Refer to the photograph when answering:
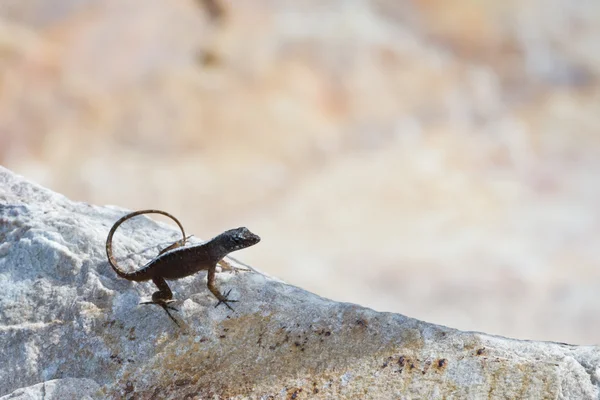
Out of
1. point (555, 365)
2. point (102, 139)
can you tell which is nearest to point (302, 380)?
point (555, 365)

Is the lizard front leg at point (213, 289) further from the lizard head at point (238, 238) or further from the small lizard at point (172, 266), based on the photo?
the lizard head at point (238, 238)

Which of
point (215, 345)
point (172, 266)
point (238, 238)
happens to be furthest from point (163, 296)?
point (238, 238)

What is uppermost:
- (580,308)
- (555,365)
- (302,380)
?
(580,308)

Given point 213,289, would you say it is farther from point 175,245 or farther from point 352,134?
point 352,134

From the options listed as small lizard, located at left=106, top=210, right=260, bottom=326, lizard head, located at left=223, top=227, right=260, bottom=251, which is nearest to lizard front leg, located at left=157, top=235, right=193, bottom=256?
small lizard, located at left=106, top=210, right=260, bottom=326

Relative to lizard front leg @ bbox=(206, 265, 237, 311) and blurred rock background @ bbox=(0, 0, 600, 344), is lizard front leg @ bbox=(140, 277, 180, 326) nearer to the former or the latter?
lizard front leg @ bbox=(206, 265, 237, 311)

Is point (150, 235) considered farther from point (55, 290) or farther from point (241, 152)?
point (241, 152)

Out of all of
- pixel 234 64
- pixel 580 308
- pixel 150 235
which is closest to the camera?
pixel 150 235
